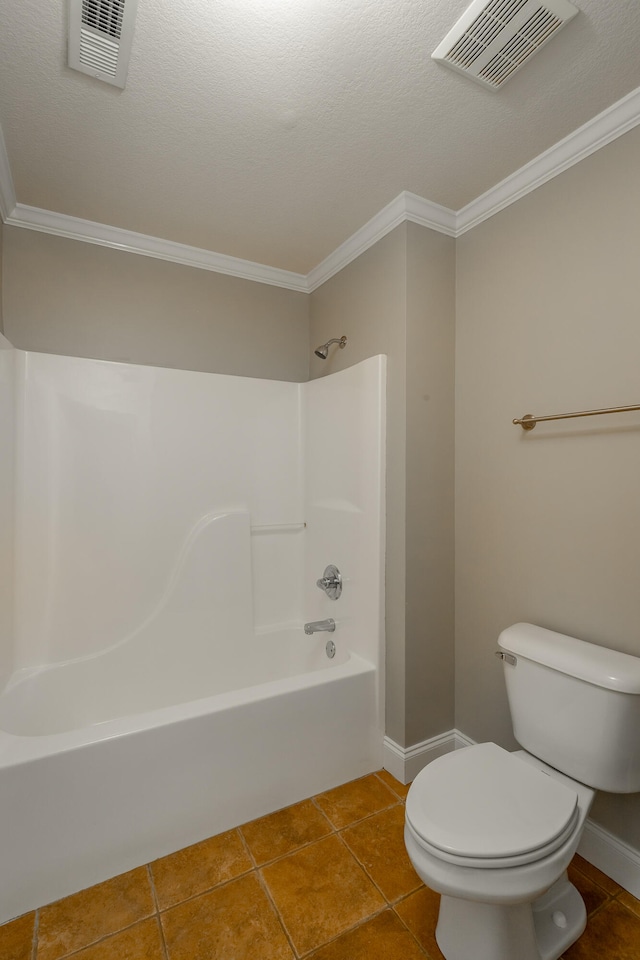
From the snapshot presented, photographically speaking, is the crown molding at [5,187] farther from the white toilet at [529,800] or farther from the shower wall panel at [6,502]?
the white toilet at [529,800]

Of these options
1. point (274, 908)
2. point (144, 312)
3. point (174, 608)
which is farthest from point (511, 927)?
point (144, 312)

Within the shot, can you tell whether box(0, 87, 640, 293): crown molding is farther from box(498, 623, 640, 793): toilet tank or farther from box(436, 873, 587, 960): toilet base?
box(436, 873, 587, 960): toilet base

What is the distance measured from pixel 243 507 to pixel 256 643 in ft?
2.34

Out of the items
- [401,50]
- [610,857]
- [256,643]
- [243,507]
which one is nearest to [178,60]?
[401,50]

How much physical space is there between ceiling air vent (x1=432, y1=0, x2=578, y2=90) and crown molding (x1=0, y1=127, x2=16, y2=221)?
1486mm

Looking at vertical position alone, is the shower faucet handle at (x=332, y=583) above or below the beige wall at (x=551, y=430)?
below

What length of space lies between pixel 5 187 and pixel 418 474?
2006 mm

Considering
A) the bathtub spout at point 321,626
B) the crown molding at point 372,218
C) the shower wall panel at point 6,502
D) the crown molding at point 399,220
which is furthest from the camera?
the bathtub spout at point 321,626

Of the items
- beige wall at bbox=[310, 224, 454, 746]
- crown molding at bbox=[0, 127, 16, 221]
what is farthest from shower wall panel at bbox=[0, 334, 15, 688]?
beige wall at bbox=[310, 224, 454, 746]

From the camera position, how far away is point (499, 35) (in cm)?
125

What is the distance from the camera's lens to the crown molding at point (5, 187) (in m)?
1.71

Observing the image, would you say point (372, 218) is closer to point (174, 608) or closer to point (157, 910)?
point (174, 608)

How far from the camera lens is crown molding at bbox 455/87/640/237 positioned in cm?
149

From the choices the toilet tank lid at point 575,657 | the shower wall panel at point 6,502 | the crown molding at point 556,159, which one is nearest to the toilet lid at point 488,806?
the toilet tank lid at point 575,657
